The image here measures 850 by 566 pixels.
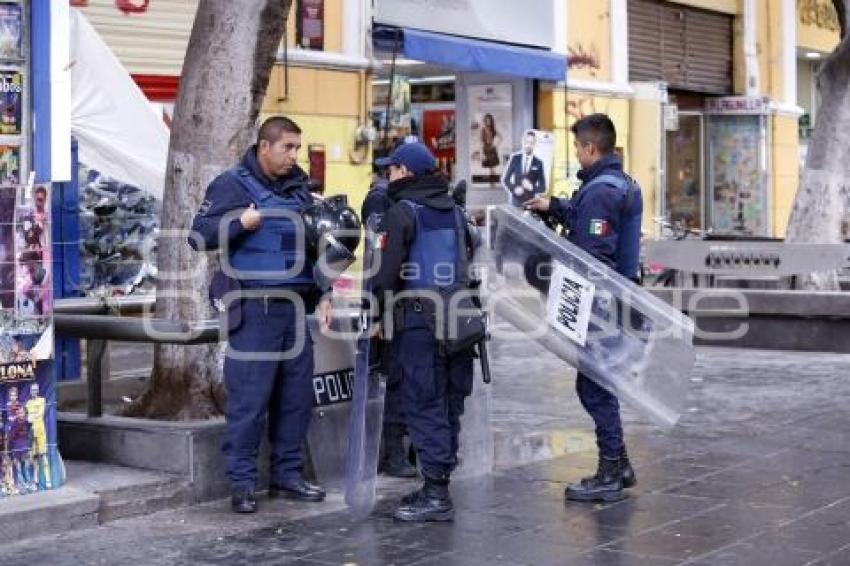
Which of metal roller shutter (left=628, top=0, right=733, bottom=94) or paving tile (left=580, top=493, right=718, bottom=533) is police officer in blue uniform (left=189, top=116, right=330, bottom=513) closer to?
paving tile (left=580, top=493, right=718, bottom=533)

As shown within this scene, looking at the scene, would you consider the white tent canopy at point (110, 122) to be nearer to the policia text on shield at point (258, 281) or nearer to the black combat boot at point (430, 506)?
the policia text on shield at point (258, 281)

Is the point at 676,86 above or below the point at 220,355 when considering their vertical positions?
above

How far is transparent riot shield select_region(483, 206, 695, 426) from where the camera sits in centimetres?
725

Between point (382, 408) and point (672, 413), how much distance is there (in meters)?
1.57

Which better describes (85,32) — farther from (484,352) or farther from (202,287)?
(484,352)

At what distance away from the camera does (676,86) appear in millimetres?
23484

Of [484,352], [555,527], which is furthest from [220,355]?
[555,527]

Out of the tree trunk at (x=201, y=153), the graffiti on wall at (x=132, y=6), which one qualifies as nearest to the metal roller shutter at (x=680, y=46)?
the graffiti on wall at (x=132, y=6)

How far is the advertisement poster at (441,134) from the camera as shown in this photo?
2100cm

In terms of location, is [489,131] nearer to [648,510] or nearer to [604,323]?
[604,323]

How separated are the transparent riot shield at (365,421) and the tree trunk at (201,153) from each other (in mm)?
1151

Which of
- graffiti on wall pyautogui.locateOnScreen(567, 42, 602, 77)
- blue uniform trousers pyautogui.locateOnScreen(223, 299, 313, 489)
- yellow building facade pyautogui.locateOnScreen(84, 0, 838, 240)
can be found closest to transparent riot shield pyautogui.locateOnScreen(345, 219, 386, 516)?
blue uniform trousers pyautogui.locateOnScreen(223, 299, 313, 489)

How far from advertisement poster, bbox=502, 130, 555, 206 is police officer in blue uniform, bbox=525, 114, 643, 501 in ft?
36.9

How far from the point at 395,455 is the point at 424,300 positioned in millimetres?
1430
